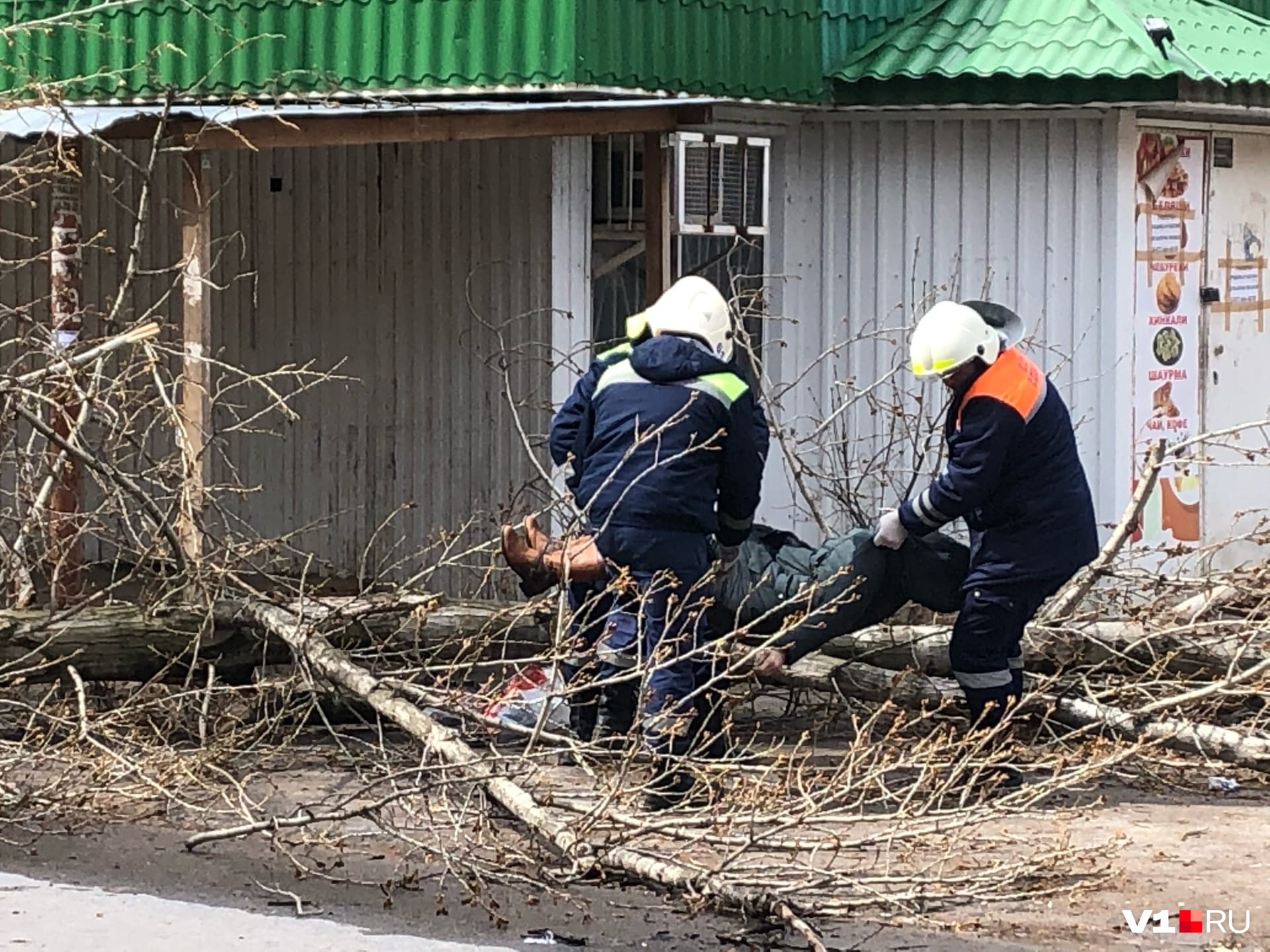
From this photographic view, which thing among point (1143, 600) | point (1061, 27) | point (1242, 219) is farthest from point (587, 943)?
point (1242, 219)

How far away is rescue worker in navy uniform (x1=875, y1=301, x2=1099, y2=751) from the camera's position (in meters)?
7.44

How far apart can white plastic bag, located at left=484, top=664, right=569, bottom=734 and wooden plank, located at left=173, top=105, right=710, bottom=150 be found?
2677mm

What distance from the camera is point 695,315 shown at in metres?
7.38

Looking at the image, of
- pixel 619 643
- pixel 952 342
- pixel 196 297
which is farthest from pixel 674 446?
pixel 196 297

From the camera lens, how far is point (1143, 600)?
30.3ft

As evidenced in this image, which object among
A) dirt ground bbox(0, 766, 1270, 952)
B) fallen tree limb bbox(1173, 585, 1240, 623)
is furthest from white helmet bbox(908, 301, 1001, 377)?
dirt ground bbox(0, 766, 1270, 952)

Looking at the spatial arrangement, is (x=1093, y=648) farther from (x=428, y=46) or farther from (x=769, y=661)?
(x=428, y=46)

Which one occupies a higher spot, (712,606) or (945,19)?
(945,19)

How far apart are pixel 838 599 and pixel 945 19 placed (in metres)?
4.64

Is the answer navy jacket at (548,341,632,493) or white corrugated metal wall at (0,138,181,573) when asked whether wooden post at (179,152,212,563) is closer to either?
navy jacket at (548,341,632,493)

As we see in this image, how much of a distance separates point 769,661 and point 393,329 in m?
4.73

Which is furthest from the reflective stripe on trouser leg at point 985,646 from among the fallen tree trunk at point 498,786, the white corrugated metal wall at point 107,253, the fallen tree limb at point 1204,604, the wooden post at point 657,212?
the white corrugated metal wall at point 107,253

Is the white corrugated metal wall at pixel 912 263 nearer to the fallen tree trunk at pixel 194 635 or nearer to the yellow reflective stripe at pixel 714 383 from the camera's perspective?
the fallen tree trunk at pixel 194 635

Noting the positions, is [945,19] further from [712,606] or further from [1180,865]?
[1180,865]
